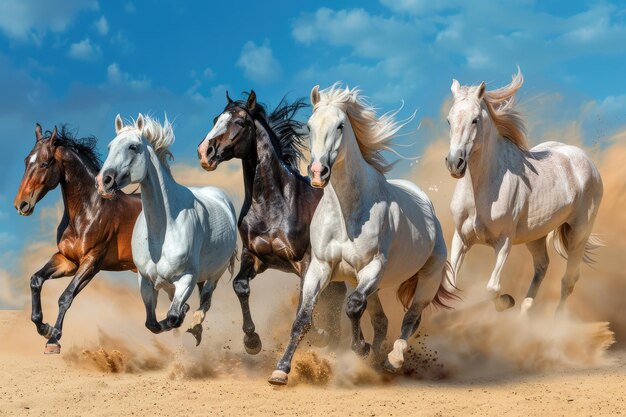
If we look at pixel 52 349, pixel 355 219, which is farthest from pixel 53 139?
pixel 355 219

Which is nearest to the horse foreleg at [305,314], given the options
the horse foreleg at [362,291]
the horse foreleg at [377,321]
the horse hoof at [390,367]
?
the horse foreleg at [362,291]

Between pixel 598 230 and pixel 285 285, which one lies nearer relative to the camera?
pixel 285 285

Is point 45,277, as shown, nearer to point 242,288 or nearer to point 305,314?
point 242,288

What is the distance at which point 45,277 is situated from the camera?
11102mm

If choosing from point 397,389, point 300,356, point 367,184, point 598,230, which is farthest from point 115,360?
point 598,230

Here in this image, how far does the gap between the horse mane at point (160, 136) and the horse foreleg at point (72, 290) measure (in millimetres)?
1560

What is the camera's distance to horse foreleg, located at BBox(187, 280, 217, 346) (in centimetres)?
1055

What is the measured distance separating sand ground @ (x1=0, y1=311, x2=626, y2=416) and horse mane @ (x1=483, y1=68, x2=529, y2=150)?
2.53 meters

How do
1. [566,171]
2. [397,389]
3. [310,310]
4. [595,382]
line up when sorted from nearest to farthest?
1. [310,310]
2. [397,389]
3. [595,382]
4. [566,171]

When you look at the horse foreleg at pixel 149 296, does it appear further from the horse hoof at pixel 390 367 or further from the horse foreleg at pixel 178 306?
the horse hoof at pixel 390 367

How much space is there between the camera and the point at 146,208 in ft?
32.7

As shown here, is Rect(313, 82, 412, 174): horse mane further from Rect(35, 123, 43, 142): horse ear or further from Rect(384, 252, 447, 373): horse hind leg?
Rect(35, 123, 43, 142): horse ear

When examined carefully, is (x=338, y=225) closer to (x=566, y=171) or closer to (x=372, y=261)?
(x=372, y=261)

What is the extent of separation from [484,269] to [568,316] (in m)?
1.33
